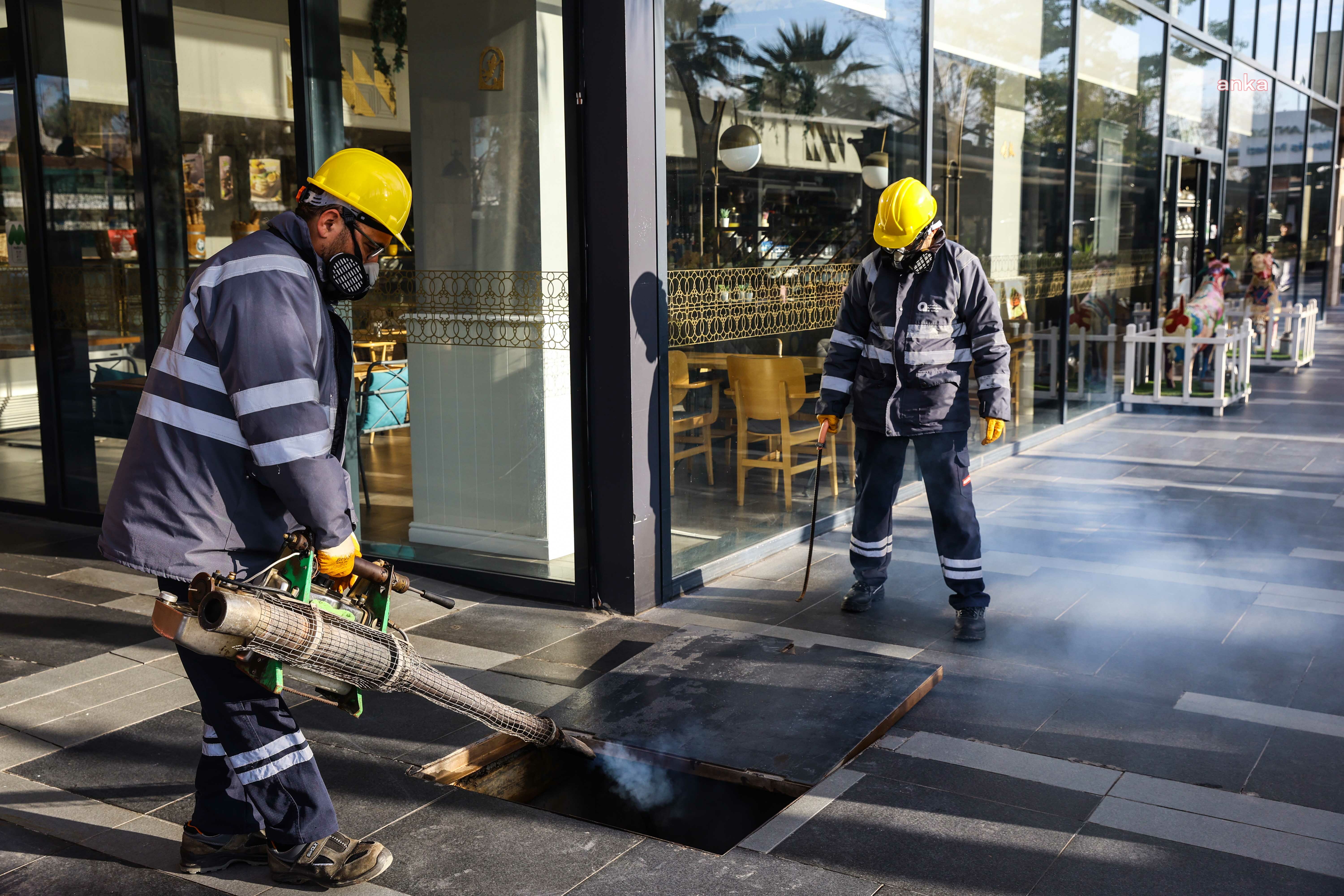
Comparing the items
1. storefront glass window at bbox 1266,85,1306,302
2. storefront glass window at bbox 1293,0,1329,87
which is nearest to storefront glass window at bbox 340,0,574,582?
storefront glass window at bbox 1266,85,1306,302

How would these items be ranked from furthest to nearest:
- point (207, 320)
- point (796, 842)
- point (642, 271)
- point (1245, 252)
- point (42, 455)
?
point (1245, 252), point (42, 455), point (642, 271), point (796, 842), point (207, 320)

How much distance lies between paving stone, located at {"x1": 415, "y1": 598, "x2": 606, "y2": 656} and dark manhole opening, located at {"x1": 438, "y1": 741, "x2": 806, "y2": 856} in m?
0.93

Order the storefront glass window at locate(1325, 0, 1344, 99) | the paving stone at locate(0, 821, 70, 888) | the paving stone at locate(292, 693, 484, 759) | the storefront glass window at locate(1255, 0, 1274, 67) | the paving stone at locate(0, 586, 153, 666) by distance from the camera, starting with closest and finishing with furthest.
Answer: the paving stone at locate(0, 821, 70, 888), the paving stone at locate(292, 693, 484, 759), the paving stone at locate(0, 586, 153, 666), the storefront glass window at locate(1255, 0, 1274, 67), the storefront glass window at locate(1325, 0, 1344, 99)

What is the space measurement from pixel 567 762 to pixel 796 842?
3.37ft

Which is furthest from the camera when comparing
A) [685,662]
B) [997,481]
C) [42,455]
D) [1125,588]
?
[997,481]

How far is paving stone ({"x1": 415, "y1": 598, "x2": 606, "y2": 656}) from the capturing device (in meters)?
4.76

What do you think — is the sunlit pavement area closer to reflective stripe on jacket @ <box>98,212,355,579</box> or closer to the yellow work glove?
the yellow work glove

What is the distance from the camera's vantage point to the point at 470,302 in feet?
18.5

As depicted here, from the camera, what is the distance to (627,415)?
16.4ft

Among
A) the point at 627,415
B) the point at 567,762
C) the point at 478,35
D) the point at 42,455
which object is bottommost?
the point at 567,762

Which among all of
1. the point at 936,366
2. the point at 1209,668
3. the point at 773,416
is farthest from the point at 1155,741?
the point at 773,416

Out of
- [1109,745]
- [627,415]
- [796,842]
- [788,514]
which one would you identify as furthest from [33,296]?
[1109,745]

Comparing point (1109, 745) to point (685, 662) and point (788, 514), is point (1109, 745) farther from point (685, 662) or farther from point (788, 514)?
point (788, 514)

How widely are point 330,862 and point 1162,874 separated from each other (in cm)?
209
